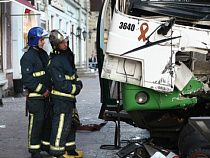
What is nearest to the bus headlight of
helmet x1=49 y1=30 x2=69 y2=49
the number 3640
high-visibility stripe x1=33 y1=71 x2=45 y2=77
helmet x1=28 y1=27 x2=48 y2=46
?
the number 3640

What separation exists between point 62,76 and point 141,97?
3.52 ft

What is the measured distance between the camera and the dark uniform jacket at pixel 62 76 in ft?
20.1

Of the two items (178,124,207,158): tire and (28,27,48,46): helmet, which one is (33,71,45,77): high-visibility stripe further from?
(178,124,207,158): tire

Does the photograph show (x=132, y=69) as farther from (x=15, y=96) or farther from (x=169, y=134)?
(x=15, y=96)

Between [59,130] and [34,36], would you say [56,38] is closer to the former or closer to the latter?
[34,36]

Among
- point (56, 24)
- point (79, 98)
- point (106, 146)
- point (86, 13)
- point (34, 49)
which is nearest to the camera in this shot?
point (34, 49)

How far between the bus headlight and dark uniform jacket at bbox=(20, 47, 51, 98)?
137cm

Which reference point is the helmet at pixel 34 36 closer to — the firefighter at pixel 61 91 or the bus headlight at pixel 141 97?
the firefighter at pixel 61 91

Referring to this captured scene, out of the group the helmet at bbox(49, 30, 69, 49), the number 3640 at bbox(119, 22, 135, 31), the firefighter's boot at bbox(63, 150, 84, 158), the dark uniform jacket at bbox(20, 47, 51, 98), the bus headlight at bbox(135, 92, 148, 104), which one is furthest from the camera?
the firefighter's boot at bbox(63, 150, 84, 158)

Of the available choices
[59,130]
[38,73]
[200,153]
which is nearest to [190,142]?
[200,153]

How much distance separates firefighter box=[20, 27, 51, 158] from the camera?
643 cm

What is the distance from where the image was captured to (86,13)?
126ft

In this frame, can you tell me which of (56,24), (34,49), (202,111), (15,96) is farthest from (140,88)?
(56,24)

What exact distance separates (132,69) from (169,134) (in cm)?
158
